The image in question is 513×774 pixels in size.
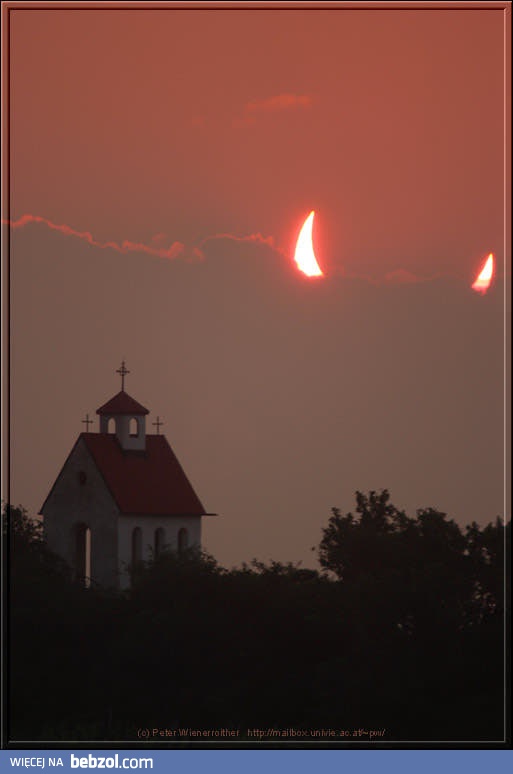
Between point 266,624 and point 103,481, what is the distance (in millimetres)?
24764

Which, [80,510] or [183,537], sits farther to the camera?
[183,537]

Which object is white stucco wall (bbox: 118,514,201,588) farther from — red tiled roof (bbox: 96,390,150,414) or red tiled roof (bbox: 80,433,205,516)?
red tiled roof (bbox: 96,390,150,414)

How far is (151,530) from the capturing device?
6725cm

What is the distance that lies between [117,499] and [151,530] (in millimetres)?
1627

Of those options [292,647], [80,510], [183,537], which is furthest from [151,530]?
[292,647]

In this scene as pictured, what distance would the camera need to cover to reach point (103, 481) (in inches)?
2645

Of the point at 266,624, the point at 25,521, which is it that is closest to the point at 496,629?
the point at 266,624

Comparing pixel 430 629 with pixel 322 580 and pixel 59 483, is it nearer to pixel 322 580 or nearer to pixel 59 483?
pixel 322 580

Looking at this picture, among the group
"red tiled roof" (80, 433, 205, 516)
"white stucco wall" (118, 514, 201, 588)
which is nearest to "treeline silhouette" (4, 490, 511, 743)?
"white stucco wall" (118, 514, 201, 588)

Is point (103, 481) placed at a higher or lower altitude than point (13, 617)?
higher

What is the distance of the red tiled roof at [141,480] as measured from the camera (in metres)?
67.1

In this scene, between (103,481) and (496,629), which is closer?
(496,629)

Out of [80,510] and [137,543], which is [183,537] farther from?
[80,510]

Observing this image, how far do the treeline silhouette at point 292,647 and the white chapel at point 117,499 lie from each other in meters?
18.8
